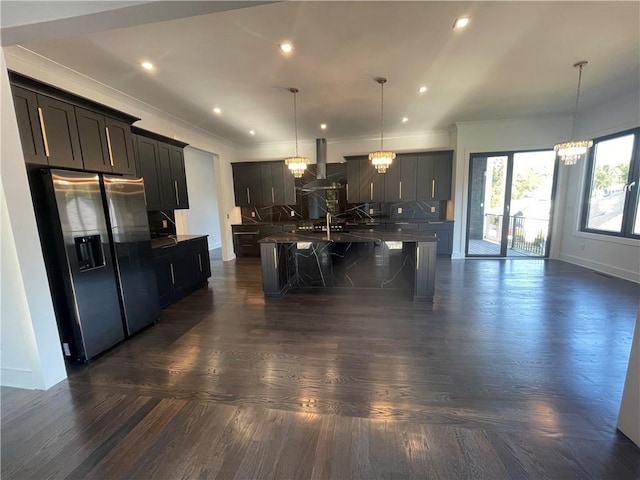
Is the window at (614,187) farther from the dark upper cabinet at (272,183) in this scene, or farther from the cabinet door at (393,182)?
the dark upper cabinet at (272,183)

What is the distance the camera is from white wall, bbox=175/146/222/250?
22.3ft

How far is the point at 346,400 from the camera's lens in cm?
183

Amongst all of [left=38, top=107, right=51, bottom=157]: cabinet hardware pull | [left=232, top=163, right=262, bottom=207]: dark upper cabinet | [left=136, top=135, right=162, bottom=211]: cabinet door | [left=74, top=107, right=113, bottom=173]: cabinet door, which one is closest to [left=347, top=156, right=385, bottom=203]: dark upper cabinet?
[left=232, top=163, right=262, bottom=207]: dark upper cabinet

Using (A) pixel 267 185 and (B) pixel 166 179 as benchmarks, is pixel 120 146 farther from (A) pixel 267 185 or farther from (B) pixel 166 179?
(A) pixel 267 185

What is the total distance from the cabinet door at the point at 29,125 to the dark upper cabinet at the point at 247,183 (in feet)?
15.3

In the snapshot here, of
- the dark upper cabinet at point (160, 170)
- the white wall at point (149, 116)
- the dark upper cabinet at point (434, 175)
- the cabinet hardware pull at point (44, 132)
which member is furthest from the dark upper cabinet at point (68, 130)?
the dark upper cabinet at point (434, 175)

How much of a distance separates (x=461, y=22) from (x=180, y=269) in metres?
4.30

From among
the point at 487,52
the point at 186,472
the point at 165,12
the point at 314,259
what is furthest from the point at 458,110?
the point at 186,472

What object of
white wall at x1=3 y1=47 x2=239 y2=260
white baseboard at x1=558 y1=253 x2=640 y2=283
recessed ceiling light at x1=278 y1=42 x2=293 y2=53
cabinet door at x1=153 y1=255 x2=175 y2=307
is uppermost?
recessed ceiling light at x1=278 y1=42 x2=293 y2=53

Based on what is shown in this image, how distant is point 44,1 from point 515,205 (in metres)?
7.19

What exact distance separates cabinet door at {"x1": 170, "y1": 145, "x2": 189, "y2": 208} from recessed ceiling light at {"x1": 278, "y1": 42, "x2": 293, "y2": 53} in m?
2.62

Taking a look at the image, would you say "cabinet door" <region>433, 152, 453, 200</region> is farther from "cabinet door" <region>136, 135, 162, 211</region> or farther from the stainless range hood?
"cabinet door" <region>136, 135, 162, 211</region>

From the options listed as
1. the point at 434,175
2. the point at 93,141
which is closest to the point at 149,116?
the point at 93,141

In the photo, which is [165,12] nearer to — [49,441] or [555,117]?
[49,441]
